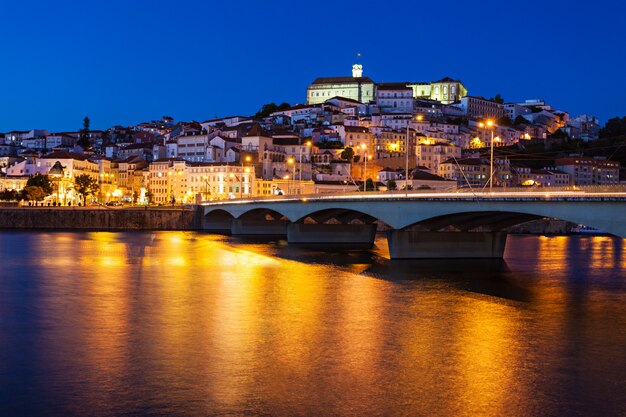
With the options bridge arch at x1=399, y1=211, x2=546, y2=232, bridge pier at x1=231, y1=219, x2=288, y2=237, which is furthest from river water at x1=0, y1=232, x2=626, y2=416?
bridge pier at x1=231, y1=219, x2=288, y2=237

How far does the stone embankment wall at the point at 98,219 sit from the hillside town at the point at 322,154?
13.4m

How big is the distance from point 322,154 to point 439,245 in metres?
88.5

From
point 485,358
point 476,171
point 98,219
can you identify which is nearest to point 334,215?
point 98,219

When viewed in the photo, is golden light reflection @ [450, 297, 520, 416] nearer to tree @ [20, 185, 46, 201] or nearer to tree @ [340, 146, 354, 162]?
tree @ [20, 185, 46, 201]

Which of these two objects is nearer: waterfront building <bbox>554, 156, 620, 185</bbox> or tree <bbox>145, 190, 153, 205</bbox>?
waterfront building <bbox>554, 156, 620, 185</bbox>

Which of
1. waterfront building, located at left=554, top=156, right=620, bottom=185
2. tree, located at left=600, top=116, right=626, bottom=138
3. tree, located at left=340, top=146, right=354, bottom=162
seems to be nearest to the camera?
waterfront building, located at left=554, top=156, right=620, bottom=185

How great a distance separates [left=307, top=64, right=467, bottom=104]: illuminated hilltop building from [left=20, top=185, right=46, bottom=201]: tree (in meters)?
92.7

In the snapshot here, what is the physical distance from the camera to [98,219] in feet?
261

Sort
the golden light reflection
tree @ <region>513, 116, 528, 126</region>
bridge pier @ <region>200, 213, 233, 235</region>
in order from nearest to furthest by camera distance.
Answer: the golden light reflection
bridge pier @ <region>200, 213, 233, 235</region>
tree @ <region>513, 116, 528, 126</region>

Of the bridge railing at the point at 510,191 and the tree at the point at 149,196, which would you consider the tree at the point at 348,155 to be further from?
the bridge railing at the point at 510,191

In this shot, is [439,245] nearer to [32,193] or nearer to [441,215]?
[441,215]

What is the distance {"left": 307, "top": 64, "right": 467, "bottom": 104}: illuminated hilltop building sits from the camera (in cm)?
17388

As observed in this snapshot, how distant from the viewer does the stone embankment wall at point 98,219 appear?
77062mm

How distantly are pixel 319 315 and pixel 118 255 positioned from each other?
81.4 ft
